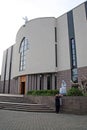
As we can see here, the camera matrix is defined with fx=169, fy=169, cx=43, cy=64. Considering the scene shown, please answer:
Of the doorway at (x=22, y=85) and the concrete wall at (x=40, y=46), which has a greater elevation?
the concrete wall at (x=40, y=46)

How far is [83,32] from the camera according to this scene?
26266mm

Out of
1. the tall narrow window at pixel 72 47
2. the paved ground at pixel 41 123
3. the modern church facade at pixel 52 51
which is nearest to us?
the paved ground at pixel 41 123

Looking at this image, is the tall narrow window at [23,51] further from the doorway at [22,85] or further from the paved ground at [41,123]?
the paved ground at [41,123]

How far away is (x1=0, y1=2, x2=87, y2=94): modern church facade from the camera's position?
26.7 m

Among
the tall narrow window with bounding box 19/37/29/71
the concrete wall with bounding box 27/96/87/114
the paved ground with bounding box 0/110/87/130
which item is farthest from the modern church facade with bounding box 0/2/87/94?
the paved ground with bounding box 0/110/87/130

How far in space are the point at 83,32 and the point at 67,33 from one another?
3.67 m

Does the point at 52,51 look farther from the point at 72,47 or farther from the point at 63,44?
the point at 72,47

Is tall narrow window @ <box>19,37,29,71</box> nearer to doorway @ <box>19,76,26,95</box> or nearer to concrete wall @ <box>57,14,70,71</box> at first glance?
doorway @ <box>19,76,26,95</box>

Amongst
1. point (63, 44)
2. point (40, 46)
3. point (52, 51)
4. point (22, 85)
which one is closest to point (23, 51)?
point (40, 46)

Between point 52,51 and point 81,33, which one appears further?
point 52,51

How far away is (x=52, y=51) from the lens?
3020 centimetres

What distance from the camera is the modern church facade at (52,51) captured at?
87.7 ft

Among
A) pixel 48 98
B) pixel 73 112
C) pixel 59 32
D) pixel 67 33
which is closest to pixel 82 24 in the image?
pixel 67 33

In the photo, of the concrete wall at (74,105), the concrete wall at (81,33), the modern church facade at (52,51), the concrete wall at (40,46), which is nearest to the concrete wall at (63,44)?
the modern church facade at (52,51)
